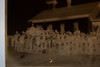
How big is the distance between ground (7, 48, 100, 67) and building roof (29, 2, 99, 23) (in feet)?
1.22

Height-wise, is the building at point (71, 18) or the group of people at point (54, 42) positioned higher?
the building at point (71, 18)

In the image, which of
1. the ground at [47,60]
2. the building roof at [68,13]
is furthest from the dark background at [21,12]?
the ground at [47,60]

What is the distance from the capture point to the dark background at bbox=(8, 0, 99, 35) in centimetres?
116

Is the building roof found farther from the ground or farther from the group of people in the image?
the ground

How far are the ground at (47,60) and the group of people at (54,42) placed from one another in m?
0.04

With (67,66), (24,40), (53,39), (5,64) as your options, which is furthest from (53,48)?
→ (5,64)

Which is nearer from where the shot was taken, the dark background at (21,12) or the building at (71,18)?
the building at (71,18)

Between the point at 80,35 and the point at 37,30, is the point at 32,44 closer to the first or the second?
the point at 37,30

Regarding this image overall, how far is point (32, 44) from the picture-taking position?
114cm

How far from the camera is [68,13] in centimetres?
109

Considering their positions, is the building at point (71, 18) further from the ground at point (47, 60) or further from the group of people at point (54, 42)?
the ground at point (47, 60)

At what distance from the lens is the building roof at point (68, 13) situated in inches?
40.6

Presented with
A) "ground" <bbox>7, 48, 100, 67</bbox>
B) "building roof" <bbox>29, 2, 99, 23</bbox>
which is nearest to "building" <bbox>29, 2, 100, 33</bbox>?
"building roof" <bbox>29, 2, 99, 23</bbox>

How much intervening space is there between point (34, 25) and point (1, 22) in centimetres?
40
